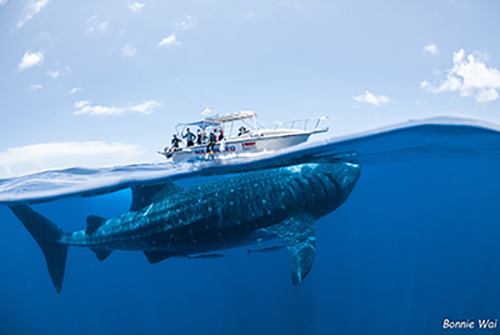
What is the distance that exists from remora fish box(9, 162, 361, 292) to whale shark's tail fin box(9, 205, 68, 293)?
112cm

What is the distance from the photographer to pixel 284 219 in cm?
664

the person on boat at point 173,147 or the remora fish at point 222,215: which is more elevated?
the person on boat at point 173,147

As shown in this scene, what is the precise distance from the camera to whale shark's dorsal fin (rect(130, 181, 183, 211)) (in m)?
7.00

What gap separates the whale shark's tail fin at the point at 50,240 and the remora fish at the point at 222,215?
112 cm

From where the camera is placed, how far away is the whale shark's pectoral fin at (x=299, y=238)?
5375 mm

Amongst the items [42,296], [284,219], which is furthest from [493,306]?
[42,296]

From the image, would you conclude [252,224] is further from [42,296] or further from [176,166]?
[42,296]

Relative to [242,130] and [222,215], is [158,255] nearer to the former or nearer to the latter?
[222,215]

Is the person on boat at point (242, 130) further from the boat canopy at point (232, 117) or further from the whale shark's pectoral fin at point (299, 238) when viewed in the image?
the whale shark's pectoral fin at point (299, 238)

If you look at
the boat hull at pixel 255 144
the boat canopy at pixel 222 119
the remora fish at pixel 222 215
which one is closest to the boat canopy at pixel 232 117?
the boat canopy at pixel 222 119

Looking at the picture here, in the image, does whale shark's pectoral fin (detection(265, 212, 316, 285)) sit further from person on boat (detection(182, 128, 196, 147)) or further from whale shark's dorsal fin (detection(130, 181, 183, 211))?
person on boat (detection(182, 128, 196, 147))

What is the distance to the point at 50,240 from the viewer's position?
8.06m

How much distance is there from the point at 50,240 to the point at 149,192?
11.4 feet

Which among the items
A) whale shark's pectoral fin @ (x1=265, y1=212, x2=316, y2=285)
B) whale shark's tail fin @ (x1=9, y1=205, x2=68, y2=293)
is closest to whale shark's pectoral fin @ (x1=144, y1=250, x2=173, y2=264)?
whale shark's pectoral fin @ (x1=265, y1=212, x2=316, y2=285)
